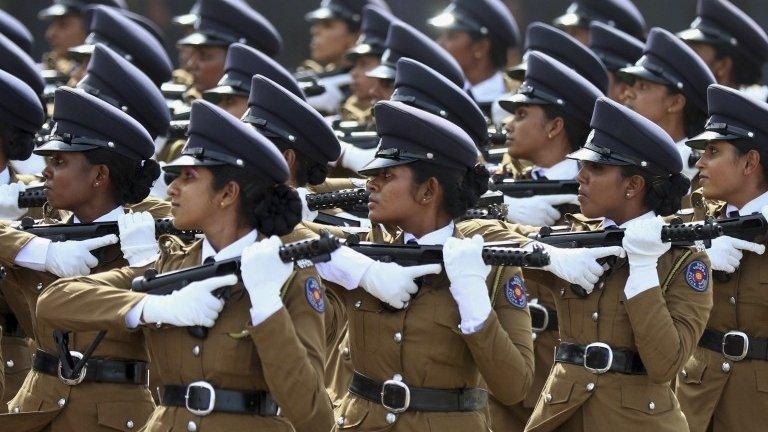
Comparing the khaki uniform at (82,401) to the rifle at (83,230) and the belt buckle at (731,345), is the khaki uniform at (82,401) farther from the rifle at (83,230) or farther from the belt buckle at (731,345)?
the belt buckle at (731,345)

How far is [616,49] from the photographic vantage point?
1288cm

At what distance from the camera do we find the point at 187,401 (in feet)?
22.8

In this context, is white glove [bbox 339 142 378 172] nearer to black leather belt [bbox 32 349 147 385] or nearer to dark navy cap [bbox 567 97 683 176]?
dark navy cap [bbox 567 97 683 176]

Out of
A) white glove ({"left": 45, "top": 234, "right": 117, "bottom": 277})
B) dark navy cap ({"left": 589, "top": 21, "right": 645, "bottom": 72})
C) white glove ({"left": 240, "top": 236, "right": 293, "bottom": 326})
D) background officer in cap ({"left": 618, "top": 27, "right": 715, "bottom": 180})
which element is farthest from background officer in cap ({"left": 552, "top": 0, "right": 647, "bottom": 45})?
white glove ({"left": 240, "top": 236, "right": 293, "bottom": 326})

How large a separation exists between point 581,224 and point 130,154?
79.9 inches

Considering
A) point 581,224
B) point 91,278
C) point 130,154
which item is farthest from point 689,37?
point 91,278

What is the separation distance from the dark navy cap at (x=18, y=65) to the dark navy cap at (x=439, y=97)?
2.26m

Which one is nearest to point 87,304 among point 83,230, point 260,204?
point 260,204

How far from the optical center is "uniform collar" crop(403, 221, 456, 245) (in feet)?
25.5

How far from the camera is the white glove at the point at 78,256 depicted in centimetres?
808

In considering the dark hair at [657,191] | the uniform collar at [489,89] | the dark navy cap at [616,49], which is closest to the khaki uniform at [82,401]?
the dark hair at [657,191]

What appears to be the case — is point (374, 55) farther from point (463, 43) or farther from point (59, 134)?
point (59, 134)

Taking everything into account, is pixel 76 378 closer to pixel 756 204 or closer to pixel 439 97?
pixel 439 97

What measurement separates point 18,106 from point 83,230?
1.18 m
